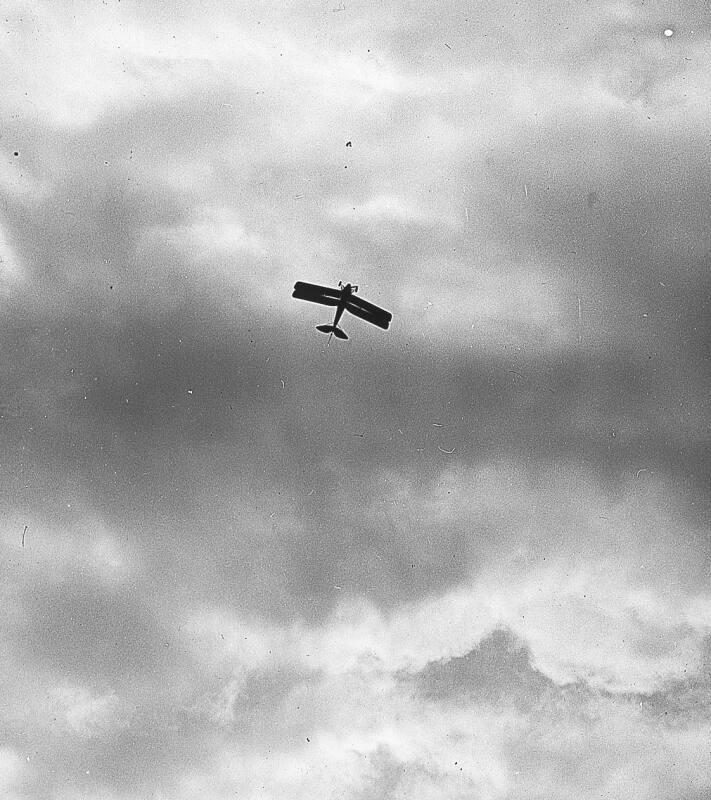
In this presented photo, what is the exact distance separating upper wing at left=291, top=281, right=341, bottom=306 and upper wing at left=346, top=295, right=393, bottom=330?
1.00 meters

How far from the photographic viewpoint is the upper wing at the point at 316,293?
53.7m

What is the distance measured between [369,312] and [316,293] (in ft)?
11.1

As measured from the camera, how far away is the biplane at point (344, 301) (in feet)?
177

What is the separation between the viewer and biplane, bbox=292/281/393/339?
53906 mm

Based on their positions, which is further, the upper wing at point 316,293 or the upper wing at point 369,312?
the upper wing at point 369,312

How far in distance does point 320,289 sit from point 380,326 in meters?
4.24

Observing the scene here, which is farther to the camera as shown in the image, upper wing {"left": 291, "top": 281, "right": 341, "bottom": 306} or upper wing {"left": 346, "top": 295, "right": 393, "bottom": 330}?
upper wing {"left": 346, "top": 295, "right": 393, "bottom": 330}

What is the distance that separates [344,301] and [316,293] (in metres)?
1.74

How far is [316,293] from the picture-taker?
54000 mm

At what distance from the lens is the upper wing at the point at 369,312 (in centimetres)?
5472

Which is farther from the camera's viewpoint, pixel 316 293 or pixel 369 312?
pixel 369 312

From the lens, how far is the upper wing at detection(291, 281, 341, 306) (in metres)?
53.7

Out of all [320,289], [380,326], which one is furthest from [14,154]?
[380,326]

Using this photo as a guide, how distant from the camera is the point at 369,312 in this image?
54.8 meters
